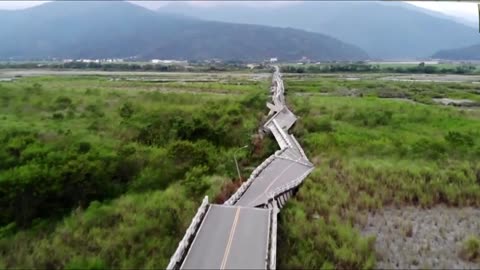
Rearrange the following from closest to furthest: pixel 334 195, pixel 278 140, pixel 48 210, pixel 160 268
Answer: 1. pixel 160 268
2. pixel 48 210
3. pixel 334 195
4. pixel 278 140

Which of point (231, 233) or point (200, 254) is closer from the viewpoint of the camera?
point (200, 254)

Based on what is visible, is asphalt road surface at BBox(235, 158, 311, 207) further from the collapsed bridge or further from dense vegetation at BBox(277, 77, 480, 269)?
dense vegetation at BBox(277, 77, 480, 269)

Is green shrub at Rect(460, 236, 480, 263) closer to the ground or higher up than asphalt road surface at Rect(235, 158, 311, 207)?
closer to the ground

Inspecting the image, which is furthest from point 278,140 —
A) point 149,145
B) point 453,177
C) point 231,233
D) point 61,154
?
point 231,233

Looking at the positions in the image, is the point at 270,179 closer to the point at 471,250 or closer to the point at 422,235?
the point at 422,235

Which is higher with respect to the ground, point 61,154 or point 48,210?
point 61,154

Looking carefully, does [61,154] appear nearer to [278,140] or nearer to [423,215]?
[278,140]

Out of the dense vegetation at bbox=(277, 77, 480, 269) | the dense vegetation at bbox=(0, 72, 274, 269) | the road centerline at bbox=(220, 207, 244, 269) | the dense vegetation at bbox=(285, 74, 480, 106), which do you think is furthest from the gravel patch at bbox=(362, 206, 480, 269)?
the dense vegetation at bbox=(285, 74, 480, 106)

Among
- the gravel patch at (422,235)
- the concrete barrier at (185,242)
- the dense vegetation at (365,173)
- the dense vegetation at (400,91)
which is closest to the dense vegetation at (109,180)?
the concrete barrier at (185,242)
